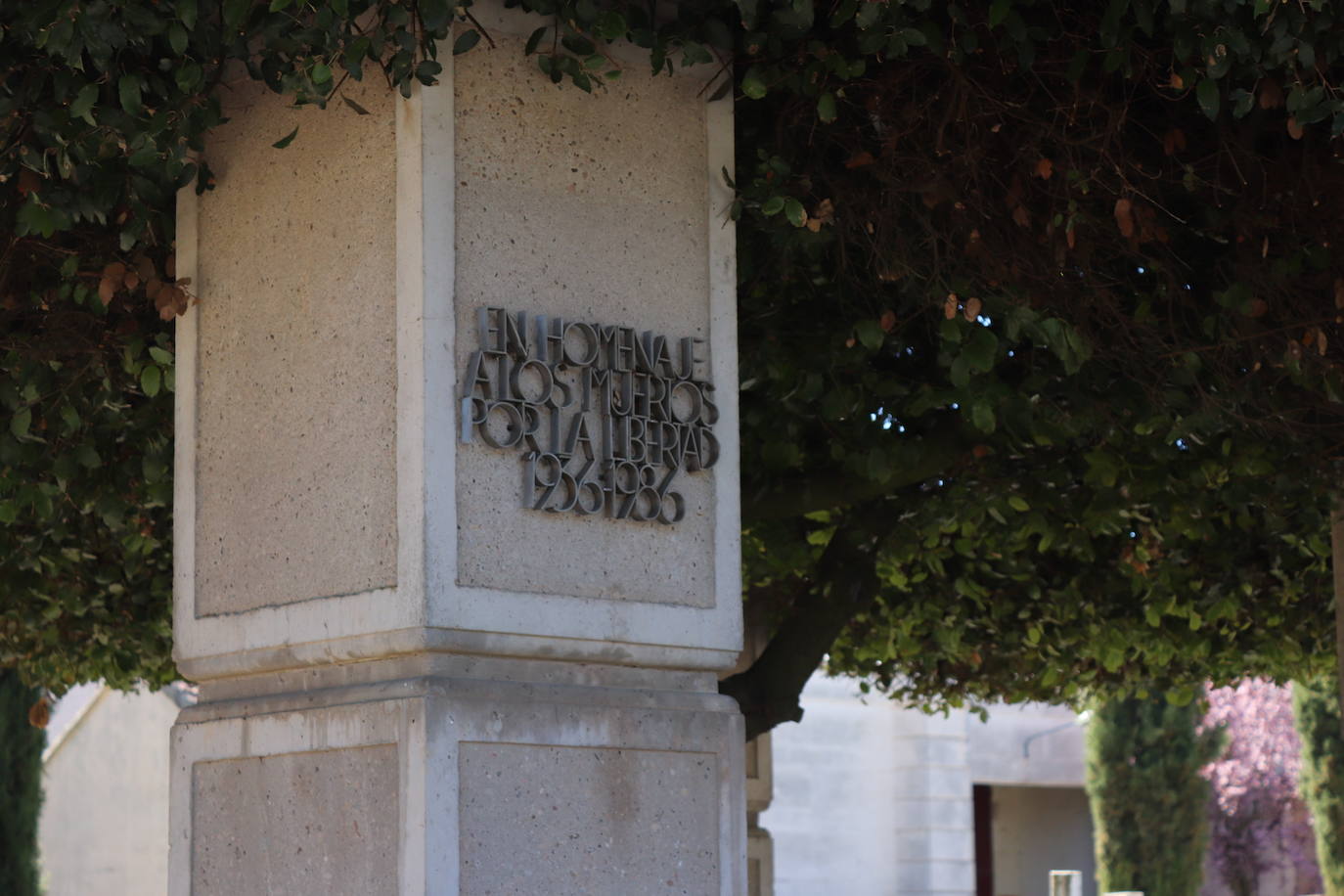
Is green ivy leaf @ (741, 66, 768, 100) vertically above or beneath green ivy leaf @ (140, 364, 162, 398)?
above

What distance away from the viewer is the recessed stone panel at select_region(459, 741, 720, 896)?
362cm

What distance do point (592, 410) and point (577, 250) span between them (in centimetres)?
34

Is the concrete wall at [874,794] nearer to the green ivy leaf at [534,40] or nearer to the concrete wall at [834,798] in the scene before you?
the concrete wall at [834,798]

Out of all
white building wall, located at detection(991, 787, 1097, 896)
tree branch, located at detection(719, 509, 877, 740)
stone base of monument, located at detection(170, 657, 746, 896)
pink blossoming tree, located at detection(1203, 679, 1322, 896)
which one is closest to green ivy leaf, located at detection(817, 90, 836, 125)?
stone base of monument, located at detection(170, 657, 746, 896)

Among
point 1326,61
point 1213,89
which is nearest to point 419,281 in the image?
point 1213,89

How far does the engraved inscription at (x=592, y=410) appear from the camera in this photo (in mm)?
3764

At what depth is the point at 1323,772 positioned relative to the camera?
20078mm

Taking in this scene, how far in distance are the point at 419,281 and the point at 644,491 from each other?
67 centimetres

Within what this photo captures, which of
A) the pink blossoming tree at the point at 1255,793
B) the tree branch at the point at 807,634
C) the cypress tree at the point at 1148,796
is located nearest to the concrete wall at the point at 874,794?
the cypress tree at the point at 1148,796

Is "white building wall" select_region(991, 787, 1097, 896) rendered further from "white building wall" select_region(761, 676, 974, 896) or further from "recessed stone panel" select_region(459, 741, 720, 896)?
"recessed stone panel" select_region(459, 741, 720, 896)

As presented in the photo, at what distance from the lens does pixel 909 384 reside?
5930mm

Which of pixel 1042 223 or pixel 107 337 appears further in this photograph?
pixel 107 337

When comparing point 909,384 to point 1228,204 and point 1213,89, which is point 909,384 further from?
point 1213,89

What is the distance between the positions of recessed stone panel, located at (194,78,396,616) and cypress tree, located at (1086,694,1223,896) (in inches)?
733
